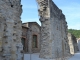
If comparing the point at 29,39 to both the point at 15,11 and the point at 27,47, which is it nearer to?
the point at 27,47

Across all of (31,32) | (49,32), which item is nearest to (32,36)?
(31,32)

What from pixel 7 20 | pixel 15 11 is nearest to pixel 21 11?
pixel 15 11

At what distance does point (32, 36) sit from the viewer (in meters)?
19.2

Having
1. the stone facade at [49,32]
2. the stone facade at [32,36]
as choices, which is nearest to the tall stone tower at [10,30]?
the stone facade at [49,32]

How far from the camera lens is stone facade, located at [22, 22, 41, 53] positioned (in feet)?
60.7

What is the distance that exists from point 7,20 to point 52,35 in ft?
18.4

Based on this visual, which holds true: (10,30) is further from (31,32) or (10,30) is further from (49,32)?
(31,32)

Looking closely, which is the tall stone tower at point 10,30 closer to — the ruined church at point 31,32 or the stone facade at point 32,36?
the ruined church at point 31,32

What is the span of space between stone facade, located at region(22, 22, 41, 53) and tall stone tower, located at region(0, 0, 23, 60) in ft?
36.1

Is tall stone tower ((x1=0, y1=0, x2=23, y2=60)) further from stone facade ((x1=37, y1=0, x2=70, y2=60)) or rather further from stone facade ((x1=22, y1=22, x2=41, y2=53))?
stone facade ((x1=22, y1=22, x2=41, y2=53))

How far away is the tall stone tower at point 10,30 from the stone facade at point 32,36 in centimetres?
1101

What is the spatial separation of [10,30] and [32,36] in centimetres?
1240

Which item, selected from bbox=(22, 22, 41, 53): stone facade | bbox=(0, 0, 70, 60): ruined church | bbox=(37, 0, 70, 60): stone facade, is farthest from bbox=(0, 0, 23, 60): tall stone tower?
bbox=(22, 22, 41, 53): stone facade

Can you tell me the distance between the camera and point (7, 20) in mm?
6789
